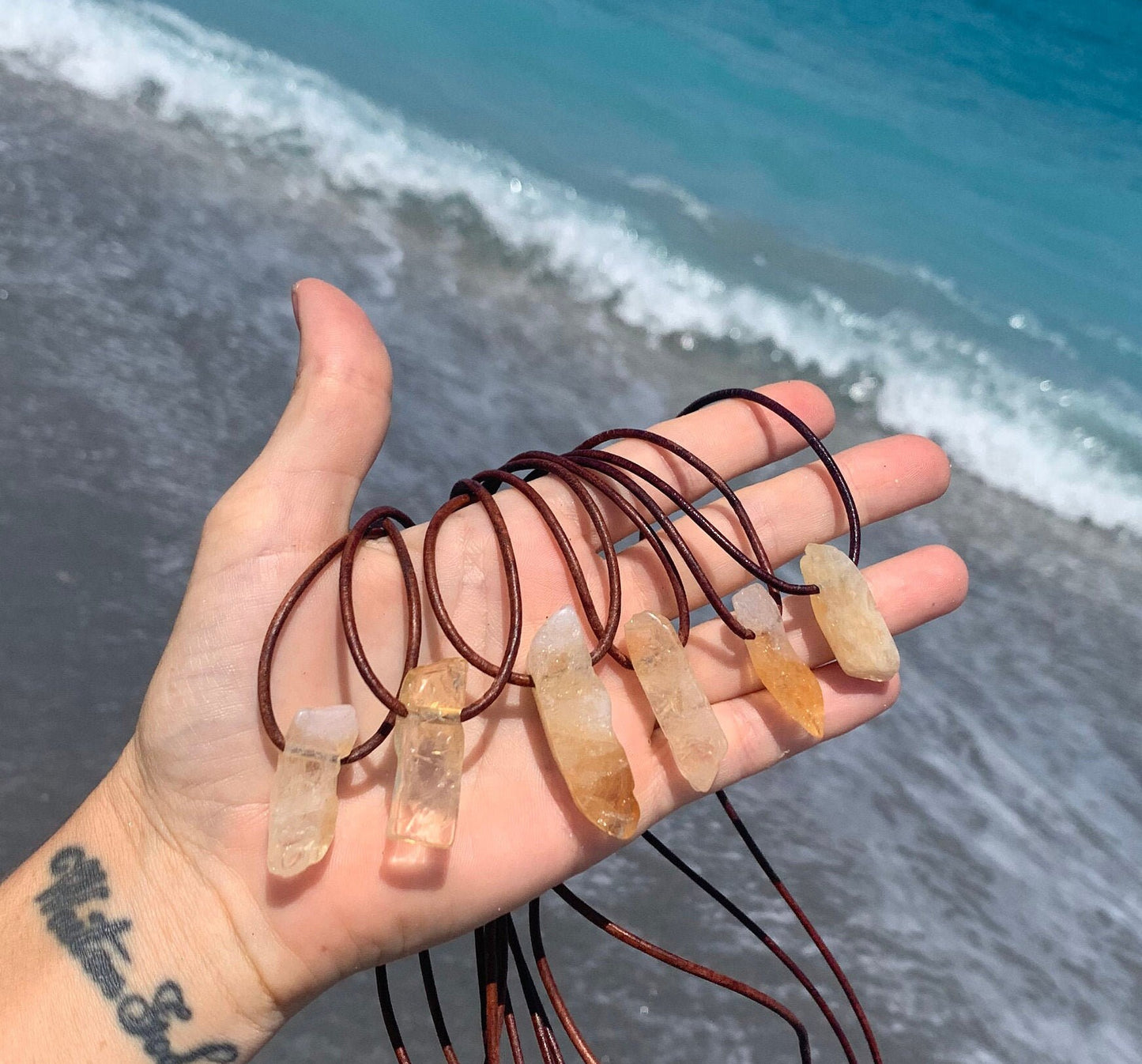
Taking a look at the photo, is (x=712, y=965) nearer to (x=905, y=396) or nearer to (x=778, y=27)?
(x=905, y=396)

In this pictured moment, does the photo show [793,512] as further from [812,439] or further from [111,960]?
[111,960]

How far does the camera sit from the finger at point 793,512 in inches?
67.6

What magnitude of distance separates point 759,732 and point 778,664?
113mm

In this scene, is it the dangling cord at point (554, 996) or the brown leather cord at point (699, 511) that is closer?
the dangling cord at point (554, 996)

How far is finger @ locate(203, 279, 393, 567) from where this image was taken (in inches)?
53.9

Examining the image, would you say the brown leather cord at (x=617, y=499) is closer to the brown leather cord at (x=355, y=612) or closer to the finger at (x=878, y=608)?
the finger at (x=878, y=608)

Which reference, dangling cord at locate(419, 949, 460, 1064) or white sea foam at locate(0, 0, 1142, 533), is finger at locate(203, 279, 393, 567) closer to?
dangling cord at locate(419, 949, 460, 1064)

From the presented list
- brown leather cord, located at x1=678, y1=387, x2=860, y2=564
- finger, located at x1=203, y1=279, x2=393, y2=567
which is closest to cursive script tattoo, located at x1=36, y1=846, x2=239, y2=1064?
finger, located at x1=203, y1=279, x2=393, y2=567

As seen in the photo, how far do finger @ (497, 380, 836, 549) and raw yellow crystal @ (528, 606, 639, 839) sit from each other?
32cm

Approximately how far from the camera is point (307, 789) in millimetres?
1273

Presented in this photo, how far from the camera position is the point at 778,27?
703 cm

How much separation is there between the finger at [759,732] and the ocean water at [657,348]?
0.61 metres

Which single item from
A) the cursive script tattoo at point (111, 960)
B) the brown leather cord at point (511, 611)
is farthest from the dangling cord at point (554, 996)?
the cursive script tattoo at point (111, 960)

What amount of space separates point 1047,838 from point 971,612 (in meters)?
0.76
